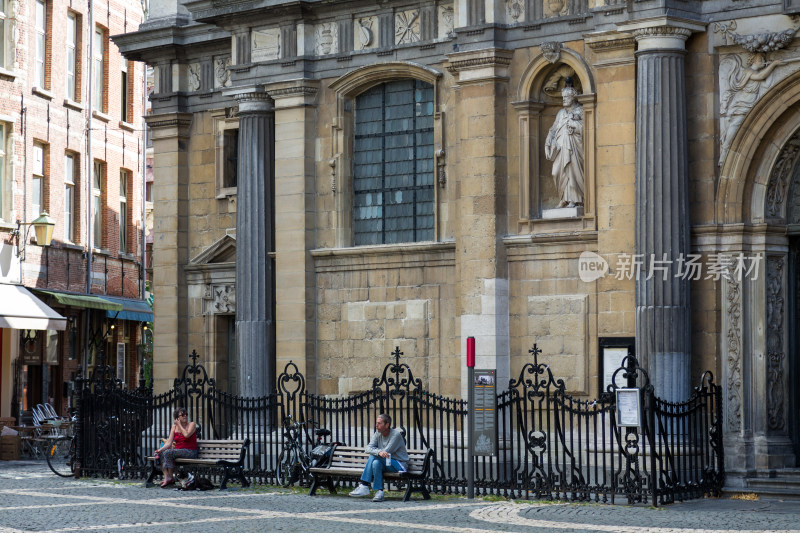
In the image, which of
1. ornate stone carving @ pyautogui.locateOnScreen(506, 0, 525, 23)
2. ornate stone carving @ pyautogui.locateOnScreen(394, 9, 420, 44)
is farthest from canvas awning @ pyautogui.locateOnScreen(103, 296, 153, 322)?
ornate stone carving @ pyautogui.locateOnScreen(506, 0, 525, 23)

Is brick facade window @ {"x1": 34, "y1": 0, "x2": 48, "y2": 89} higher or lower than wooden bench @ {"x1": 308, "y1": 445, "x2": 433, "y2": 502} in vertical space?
higher

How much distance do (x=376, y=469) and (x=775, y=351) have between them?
655 cm

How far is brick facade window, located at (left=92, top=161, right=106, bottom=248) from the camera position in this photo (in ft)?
138

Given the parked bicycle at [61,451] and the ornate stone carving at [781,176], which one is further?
the parked bicycle at [61,451]

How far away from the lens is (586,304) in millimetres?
23797

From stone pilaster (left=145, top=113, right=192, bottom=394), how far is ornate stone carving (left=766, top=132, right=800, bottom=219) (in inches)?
512

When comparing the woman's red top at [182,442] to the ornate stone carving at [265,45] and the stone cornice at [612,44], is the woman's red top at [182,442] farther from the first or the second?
the stone cornice at [612,44]

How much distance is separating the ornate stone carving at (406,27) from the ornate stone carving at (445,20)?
52 cm

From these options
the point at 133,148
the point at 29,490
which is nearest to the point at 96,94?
the point at 133,148

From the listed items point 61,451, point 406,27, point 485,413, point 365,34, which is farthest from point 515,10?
point 61,451

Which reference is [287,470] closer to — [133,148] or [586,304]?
[586,304]

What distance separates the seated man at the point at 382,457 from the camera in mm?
21297

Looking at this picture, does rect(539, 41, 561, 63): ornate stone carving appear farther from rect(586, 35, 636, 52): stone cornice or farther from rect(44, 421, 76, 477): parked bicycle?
rect(44, 421, 76, 477): parked bicycle

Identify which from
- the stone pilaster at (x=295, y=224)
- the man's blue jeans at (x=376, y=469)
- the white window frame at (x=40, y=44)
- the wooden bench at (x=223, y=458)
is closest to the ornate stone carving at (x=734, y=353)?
the man's blue jeans at (x=376, y=469)
